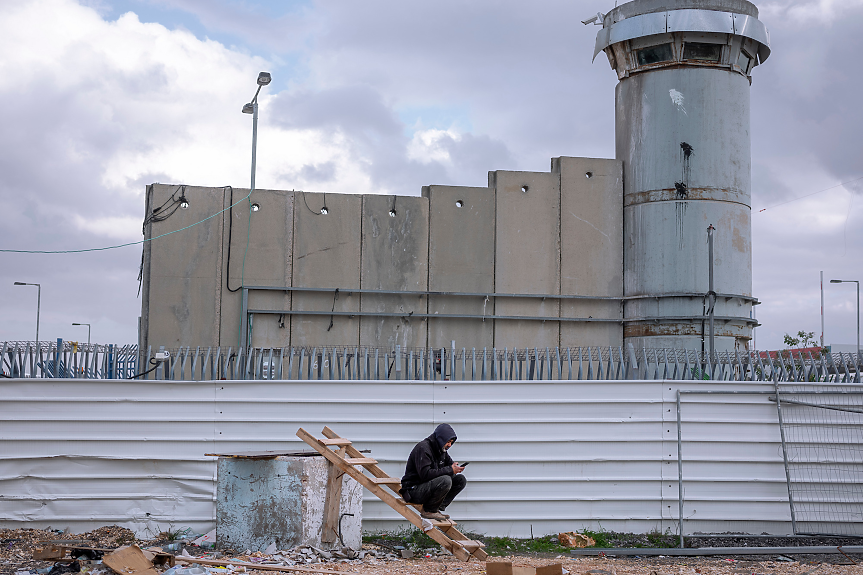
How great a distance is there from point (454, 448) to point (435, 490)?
2.14 m

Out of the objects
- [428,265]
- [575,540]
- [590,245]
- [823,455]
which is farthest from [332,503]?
[590,245]

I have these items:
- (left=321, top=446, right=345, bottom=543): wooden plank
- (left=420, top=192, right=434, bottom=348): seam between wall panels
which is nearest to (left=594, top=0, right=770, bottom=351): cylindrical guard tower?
(left=420, top=192, right=434, bottom=348): seam between wall panels

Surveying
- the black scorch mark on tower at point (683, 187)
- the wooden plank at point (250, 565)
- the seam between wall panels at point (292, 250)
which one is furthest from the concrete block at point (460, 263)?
the wooden plank at point (250, 565)

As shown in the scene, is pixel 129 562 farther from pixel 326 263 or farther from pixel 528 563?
pixel 326 263

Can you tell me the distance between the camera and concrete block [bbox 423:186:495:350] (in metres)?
18.1

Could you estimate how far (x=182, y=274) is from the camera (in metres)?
17.1

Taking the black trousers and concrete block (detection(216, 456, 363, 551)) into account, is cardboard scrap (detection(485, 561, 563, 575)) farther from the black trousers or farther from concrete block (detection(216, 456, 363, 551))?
concrete block (detection(216, 456, 363, 551))

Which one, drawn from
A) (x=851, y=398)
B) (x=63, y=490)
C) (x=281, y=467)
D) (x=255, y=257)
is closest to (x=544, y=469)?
(x=281, y=467)

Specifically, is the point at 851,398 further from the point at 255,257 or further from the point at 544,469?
the point at 255,257

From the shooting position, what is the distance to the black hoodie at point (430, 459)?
9688 millimetres

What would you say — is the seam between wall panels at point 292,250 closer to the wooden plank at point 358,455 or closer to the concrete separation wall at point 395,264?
the concrete separation wall at point 395,264

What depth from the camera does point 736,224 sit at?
18.8m

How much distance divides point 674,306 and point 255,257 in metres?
9.51

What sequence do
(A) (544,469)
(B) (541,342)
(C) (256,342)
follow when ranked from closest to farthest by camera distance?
(A) (544,469) < (C) (256,342) < (B) (541,342)
